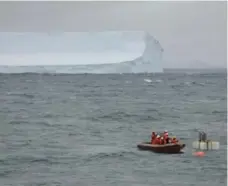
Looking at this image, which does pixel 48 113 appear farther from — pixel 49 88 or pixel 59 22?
pixel 59 22

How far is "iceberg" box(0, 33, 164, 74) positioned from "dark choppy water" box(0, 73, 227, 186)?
0.05 meters

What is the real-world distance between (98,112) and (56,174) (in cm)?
47

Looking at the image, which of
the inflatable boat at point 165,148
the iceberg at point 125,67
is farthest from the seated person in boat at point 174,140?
the iceberg at point 125,67

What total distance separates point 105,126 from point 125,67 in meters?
0.40

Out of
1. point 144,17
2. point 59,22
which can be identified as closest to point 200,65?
point 144,17

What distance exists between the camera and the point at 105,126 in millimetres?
3406

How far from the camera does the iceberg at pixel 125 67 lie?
335 cm

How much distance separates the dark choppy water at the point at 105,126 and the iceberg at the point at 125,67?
46mm

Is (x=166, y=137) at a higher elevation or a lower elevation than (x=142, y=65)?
lower

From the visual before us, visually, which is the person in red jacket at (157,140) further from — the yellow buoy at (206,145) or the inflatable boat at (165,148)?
the yellow buoy at (206,145)

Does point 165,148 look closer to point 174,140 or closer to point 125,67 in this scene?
point 174,140

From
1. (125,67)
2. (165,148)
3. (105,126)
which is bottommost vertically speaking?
(165,148)

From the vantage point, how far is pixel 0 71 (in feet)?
11.1

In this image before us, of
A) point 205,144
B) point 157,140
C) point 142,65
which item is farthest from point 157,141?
point 142,65
